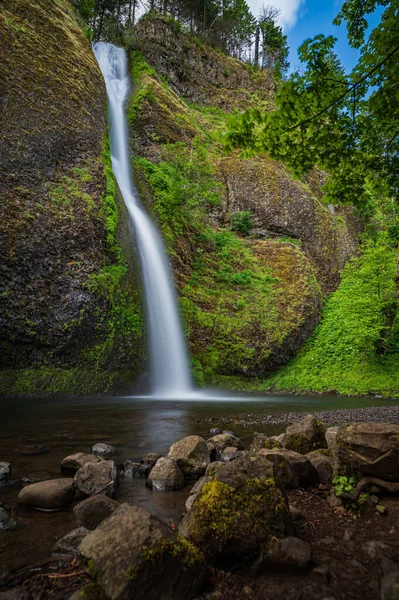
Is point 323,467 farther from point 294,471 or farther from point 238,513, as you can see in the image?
point 238,513

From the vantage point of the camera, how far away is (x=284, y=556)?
2.04 metres

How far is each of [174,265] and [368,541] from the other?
16132 millimetres

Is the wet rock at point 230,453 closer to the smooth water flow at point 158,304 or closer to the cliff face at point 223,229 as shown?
the smooth water flow at point 158,304

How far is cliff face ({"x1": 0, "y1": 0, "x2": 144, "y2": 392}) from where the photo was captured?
1041 cm

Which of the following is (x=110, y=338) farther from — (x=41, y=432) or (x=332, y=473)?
(x=332, y=473)

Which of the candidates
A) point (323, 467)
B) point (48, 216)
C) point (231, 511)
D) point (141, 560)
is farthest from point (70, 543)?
point (48, 216)

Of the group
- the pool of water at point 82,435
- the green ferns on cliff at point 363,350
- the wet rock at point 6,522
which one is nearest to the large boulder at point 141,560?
the pool of water at point 82,435

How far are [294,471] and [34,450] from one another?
3.79m

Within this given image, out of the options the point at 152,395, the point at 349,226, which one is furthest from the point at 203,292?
the point at 349,226

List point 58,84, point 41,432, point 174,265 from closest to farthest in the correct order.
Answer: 1. point 41,432
2. point 58,84
3. point 174,265

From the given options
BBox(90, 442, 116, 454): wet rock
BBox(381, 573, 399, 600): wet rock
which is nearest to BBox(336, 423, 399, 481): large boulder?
BBox(381, 573, 399, 600): wet rock

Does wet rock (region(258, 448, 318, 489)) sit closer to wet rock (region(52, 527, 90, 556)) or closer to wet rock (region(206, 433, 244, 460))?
wet rock (region(206, 433, 244, 460))

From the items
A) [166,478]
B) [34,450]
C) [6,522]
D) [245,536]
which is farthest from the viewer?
[34,450]

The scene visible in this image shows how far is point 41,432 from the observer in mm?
6008
